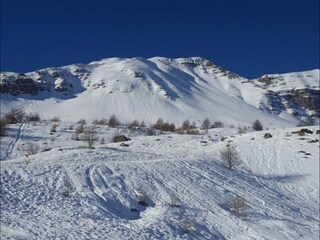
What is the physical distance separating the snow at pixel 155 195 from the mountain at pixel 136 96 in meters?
88.5

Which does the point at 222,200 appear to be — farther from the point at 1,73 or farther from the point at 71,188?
the point at 1,73

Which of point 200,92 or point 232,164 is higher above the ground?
point 200,92

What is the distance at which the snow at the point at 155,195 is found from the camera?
19.3 metres

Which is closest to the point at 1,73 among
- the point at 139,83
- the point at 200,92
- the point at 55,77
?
the point at 55,77

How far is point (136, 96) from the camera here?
14650 cm

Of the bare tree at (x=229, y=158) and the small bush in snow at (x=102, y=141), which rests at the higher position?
the bare tree at (x=229, y=158)

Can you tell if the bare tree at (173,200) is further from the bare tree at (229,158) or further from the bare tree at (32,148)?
the bare tree at (32,148)

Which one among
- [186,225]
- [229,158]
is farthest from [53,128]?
[186,225]

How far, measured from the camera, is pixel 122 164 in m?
29.8

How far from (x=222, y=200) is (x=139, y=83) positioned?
137m

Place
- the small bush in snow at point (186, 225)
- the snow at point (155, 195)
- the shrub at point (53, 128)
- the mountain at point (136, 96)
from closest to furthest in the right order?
1. the snow at point (155, 195)
2. the small bush in snow at point (186, 225)
3. the shrub at point (53, 128)
4. the mountain at point (136, 96)

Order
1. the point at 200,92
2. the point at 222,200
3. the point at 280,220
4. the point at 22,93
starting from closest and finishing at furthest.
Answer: the point at 280,220 → the point at 222,200 → the point at 22,93 → the point at 200,92

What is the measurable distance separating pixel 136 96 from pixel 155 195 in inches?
4829

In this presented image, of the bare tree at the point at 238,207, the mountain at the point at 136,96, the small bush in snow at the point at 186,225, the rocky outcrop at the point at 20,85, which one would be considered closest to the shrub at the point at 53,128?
the bare tree at the point at 238,207
